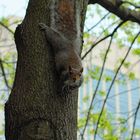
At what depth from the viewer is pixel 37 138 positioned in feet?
5.92

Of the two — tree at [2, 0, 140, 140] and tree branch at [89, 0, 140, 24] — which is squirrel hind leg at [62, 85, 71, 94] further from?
tree branch at [89, 0, 140, 24]

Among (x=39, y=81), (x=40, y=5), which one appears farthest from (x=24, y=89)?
(x=40, y=5)

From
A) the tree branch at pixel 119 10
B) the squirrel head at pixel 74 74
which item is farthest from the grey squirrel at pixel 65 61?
the tree branch at pixel 119 10

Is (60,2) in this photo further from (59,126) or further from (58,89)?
(59,126)

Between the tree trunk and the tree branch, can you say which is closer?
the tree trunk

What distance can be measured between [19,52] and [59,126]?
0.42 m

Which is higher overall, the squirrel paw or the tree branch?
the tree branch

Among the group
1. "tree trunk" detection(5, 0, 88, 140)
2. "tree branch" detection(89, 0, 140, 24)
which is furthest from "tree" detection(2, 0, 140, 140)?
"tree branch" detection(89, 0, 140, 24)

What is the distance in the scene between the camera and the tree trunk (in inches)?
72.8

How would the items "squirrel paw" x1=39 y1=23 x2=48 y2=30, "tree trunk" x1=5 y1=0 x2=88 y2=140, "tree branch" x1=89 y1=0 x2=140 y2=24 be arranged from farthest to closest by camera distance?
"tree branch" x1=89 y1=0 x2=140 y2=24
"squirrel paw" x1=39 y1=23 x2=48 y2=30
"tree trunk" x1=5 y1=0 x2=88 y2=140

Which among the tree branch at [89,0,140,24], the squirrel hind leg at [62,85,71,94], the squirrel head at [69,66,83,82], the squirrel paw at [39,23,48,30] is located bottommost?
the squirrel hind leg at [62,85,71,94]

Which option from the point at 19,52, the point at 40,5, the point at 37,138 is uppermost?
the point at 40,5

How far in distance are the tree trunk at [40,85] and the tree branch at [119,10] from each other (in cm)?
132

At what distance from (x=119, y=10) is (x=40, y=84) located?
6.05 ft
